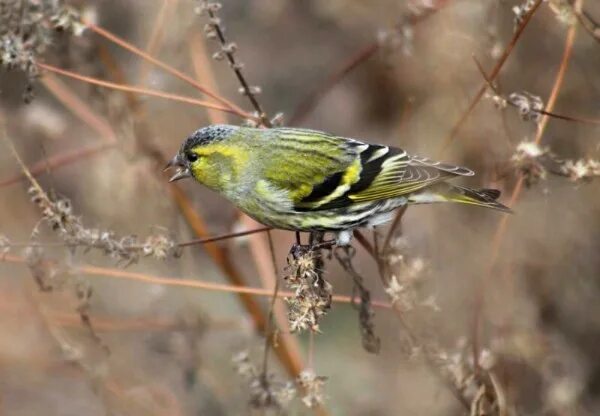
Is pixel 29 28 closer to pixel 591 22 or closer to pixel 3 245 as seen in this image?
pixel 3 245

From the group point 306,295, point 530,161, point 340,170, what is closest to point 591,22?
point 530,161

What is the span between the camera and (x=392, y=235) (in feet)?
10.3

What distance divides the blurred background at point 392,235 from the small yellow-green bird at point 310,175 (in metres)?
0.24

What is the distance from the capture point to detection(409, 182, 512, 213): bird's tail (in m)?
3.35

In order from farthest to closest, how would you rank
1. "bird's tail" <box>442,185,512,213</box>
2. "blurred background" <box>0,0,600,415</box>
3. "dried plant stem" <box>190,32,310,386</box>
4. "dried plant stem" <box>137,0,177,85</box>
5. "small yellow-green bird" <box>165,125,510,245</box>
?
"dried plant stem" <box>190,32,310,386</box> < "dried plant stem" <box>137,0,177,85</box> < "small yellow-green bird" <box>165,125,510,245</box> < "bird's tail" <box>442,185,512,213</box> < "blurred background" <box>0,0,600,415</box>

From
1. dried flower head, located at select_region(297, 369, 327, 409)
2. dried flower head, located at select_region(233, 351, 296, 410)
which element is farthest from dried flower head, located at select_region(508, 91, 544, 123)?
dried flower head, located at select_region(233, 351, 296, 410)

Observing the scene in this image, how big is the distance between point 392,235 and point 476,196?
1.44ft

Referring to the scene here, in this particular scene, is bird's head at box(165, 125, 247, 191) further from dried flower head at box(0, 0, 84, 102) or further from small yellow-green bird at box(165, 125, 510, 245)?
dried flower head at box(0, 0, 84, 102)

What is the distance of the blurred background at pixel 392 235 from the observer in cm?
312

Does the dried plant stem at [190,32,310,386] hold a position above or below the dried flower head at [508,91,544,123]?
above

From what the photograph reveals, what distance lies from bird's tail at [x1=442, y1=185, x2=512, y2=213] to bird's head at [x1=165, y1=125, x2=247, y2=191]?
33.1 inches

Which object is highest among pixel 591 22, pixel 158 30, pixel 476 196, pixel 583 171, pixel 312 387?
pixel 158 30

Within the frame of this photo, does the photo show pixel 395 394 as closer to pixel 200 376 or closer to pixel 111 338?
pixel 200 376

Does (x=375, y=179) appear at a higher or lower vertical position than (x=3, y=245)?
higher
